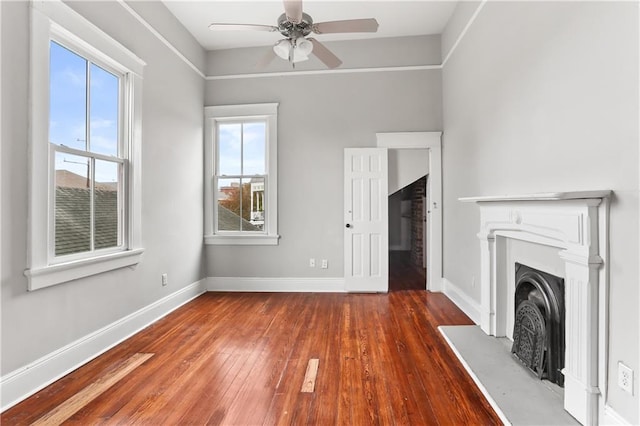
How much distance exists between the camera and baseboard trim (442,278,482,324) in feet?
10.4

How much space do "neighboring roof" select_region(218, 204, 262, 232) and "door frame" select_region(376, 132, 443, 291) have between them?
211 centimetres

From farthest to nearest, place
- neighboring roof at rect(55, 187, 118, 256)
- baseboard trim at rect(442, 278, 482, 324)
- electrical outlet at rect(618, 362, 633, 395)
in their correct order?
baseboard trim at rect(442, 278, 482, 324) → neighboring roof at rect(55, 187, 118, 256) → electrical outlet at rect(618, 362, 633, 395)

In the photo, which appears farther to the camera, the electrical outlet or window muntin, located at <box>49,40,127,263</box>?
window muntin, located at <box>49,40,127,263</box>

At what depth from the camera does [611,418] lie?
4.91 ft

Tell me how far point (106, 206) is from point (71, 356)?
1178mm

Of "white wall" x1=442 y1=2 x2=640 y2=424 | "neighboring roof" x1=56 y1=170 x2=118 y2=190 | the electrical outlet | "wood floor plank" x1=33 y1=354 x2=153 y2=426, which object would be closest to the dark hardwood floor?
"wood floor plank" x1=33 y1=354 x2=153 y2=426

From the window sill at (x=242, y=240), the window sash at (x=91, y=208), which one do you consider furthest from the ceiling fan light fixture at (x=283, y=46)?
the window sill at (x=242, y=240)

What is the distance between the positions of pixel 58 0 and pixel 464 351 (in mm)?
3801

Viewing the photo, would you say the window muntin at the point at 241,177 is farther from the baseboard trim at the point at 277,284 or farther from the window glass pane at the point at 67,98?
the window glass pane at the point at 67,98

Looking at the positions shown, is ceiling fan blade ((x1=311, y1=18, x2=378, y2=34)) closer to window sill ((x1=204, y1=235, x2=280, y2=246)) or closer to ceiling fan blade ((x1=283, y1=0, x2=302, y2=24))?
ceiling fan blade ((x1=283, y1=0, x2=302, y2=24))

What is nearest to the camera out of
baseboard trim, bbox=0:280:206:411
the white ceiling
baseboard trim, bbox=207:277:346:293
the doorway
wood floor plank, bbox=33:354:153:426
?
wood floor plank, bbox=33:354:153:426

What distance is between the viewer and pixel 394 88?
4344 millimetres

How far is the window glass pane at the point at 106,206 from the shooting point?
2646 millimetres

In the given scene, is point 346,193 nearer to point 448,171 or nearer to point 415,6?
point 448,171
